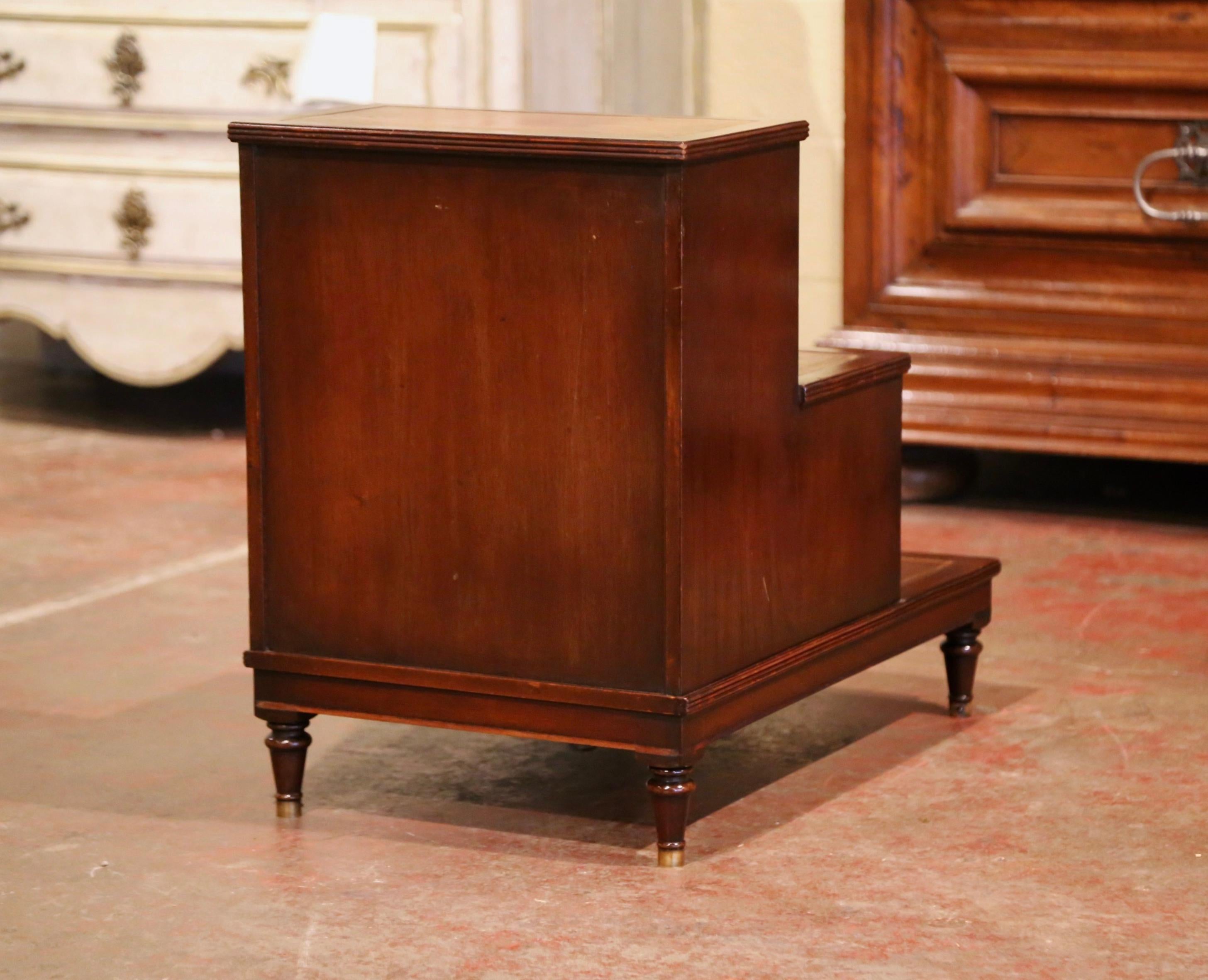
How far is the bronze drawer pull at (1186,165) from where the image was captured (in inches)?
158

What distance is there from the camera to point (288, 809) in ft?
8.55

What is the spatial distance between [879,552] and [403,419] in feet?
2.28

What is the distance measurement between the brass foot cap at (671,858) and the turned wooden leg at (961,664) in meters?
0.73

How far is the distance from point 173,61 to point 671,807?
3018mm

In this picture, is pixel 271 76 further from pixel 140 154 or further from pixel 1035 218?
pixel 1035 218

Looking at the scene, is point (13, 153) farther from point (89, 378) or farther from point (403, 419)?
point (403, 419)

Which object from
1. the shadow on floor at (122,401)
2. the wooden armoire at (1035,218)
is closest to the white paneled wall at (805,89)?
the wooden armoire at (1035,218)

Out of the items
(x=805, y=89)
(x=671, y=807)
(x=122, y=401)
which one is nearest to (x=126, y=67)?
(x=122, y=401)

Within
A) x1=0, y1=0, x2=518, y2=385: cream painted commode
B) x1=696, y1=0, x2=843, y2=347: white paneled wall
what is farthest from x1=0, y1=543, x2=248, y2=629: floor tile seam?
x1=696, y1=0, x2=843, y2=347: white paneled wall

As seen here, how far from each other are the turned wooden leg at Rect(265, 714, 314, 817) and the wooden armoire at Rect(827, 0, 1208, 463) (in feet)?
6.47

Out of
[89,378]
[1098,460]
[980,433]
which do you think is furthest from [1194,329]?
[89,378]

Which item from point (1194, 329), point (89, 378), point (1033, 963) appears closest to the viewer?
point (1033, 963)

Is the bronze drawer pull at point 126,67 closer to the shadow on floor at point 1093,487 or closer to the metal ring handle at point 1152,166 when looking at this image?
the shadow on floor at point 1093,487

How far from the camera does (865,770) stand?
2.76 meters
